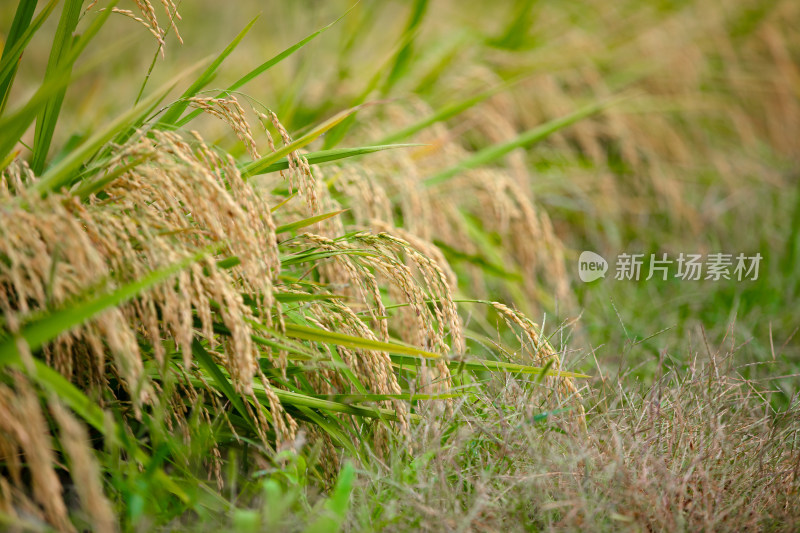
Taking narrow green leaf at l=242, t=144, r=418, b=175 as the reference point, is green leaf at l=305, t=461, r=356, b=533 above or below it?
below

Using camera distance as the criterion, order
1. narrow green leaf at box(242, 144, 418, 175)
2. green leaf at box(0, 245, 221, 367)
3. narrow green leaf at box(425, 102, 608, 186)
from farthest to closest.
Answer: narrow green leaf at box(425, 102, 608, 186) < narrow green leaf at box(242, 144, 418, 175) < green leaf at box(0, 245, 221, 367)

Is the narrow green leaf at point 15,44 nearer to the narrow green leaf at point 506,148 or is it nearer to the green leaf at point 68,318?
the green leaf at point 68,318

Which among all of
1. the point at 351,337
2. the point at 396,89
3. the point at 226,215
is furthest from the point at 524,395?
the point at 396,89

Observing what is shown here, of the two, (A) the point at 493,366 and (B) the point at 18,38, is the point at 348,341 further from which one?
(B) the point at 18,38

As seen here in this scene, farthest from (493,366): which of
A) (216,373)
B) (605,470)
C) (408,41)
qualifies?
(408,41)

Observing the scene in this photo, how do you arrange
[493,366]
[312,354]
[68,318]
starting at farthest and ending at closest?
[493,366] → [312,354] → [68,318]

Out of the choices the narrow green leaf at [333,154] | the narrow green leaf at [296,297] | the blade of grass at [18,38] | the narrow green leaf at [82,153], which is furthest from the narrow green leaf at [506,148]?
the blade of grass at [18,38]

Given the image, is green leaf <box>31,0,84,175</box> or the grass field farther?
green leaf <box>31,0,84,175</box>

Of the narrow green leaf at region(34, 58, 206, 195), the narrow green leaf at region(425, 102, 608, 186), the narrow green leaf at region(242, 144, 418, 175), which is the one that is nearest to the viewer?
the narrow green leaf at region(34, 58, 206, 195)

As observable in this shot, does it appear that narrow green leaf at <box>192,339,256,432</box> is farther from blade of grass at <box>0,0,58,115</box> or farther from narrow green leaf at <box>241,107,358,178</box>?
blade of grass at <box>0,0,58,115</box>

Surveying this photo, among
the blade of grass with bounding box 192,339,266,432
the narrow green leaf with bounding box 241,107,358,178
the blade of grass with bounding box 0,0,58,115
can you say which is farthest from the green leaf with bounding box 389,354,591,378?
the blade of grass with bounding box 0,0,58,115

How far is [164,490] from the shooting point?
49.8 inches

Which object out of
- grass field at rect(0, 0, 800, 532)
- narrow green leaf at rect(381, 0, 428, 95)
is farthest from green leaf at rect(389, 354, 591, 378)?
narrow green leaf at rect(381, 0, 428, 95)

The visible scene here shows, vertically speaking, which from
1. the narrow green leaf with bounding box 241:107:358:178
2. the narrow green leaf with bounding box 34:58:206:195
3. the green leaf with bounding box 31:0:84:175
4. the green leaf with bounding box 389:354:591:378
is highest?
the green leaf with bounding box 31:0:84:175
